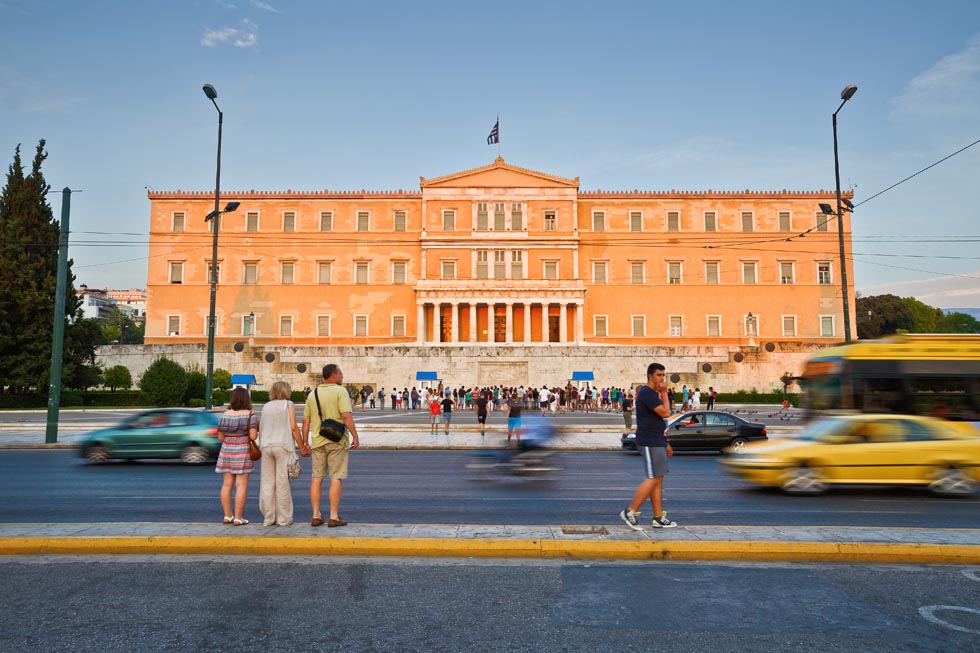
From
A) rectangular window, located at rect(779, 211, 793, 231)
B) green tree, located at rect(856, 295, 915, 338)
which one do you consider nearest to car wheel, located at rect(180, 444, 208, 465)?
rectangular window, located at rect(779, 211, 793, 231)

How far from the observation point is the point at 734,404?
4112cm

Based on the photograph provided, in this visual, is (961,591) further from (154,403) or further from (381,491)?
(154,403)

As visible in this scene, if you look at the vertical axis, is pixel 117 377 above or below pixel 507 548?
above

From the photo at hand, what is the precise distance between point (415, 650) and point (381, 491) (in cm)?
638

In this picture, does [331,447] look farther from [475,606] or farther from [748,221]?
[748,221]

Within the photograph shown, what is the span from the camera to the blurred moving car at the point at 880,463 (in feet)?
33.0

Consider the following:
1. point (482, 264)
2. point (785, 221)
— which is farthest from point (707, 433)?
point (785, 221)

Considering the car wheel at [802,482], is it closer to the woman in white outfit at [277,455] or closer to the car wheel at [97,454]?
the woman in white outfit at [277,455]

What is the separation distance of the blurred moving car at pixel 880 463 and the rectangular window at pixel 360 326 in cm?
4961

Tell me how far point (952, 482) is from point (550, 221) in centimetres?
4947

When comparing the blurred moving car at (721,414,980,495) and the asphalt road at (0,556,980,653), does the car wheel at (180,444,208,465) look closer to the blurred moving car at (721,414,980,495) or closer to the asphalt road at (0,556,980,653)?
the asphalt road at (0,556,980,653)

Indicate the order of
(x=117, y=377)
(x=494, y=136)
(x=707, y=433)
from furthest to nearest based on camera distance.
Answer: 1. (x=494, y=136)
2. (x=117, y=377)
3. (x=707, y=433)

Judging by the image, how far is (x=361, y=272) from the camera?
58531 millimetres

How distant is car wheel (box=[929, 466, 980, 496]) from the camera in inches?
392
